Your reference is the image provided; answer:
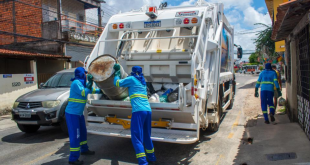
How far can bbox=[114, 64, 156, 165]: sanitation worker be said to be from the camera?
4168 millimetres

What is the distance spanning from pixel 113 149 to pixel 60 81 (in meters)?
3.23

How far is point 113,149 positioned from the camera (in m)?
5.27

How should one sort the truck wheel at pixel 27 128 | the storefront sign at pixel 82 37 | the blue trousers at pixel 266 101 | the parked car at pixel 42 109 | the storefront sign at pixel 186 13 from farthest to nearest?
the storefront sign at pixel 82 37, the truck wheel at pixel 27 128, the blue trousers at pixel 266 101, the parked car at pixel 42 109, the storefront sign at pixel 186 13

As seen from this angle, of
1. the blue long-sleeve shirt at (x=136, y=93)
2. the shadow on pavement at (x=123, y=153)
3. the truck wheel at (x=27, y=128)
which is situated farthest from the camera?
the truck wheel at (x=27, y=128)

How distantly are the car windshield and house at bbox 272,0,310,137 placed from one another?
5395 mm

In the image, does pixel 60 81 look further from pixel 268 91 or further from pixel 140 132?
pixel 268 91

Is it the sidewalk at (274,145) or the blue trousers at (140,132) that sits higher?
the blue trousers at (140,132)

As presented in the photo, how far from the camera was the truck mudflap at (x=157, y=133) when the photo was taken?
432cm

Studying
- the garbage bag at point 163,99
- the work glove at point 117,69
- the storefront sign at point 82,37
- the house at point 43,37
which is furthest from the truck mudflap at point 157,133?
the storefront sign at point 82,37

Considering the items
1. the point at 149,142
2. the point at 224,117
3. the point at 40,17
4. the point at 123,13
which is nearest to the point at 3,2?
the point at 40,17

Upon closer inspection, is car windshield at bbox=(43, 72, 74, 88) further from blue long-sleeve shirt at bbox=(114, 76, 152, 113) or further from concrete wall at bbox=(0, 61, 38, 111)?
concrete wall at bbox=(0, 61, 38, 111)

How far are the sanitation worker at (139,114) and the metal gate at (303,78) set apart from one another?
300 cm

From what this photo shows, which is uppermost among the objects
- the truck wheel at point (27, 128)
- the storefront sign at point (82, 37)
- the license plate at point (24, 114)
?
the storefront sign at point (82, 37)

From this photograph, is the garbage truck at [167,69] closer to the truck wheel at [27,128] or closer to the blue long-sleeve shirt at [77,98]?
the blue long-sleeve shirt at [77,98]
